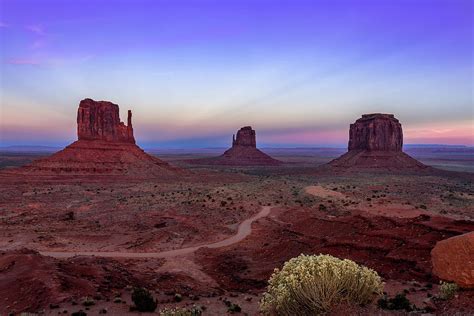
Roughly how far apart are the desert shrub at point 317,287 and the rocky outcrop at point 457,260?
2241 millimetres

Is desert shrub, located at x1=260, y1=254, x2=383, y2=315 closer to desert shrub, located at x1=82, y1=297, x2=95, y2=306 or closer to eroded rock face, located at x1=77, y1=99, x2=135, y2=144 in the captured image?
desert shrub, located at x1=82, y1=297, x2=95, y2=306

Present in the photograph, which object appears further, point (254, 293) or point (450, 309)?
point (254, 293)

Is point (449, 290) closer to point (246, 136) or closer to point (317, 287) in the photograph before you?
point (317, 287)

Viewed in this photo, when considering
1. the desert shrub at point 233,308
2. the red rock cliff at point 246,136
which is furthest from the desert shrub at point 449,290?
the red rock cliff at point 246,136

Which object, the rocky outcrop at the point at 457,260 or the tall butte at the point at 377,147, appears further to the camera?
the tall butte at the point at 377,147

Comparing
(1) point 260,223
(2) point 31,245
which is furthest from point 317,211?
(2) point 31,245

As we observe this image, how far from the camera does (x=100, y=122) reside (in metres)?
98.6

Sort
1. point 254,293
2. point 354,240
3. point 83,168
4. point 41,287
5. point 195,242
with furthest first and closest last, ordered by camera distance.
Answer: point 83,168
point 195,242
point 354,240
point 254,293
point 41,287

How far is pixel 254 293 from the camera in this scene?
1903cm

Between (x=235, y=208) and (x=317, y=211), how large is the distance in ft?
35.0

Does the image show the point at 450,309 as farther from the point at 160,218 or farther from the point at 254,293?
the point at 160,218

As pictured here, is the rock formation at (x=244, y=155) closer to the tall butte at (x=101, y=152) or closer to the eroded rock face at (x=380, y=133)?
the eroded rock face at (x=380, y=133)

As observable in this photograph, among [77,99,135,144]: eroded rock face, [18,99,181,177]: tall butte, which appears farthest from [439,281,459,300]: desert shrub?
[77,99,135,144]: eroded rock face

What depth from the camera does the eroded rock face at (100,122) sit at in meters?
96.5
